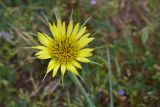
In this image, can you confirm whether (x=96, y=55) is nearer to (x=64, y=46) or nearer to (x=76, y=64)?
(x=64, y=46)

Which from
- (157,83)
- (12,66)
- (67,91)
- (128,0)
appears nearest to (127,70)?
(157,83)

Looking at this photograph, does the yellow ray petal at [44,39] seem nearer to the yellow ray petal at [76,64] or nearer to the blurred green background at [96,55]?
the yellow ray petal at [76,64]

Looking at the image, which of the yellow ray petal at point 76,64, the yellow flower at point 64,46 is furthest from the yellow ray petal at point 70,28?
the yellow ray petal at point 76,64

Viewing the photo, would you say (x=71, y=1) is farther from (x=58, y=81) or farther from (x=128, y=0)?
(x=58, y=81)

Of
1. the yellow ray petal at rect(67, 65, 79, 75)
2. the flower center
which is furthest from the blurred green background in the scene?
the yellow ray petal at rect(67, 65, 79, 75)

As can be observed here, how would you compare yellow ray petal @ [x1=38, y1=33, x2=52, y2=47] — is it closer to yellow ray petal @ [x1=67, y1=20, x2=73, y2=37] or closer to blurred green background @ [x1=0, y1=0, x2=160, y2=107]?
yellow ray petal @ [x1=67, y1=20, x2=73, y2=37]

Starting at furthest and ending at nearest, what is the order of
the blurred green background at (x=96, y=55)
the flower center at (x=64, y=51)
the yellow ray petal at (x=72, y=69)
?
the blurred green background at (x=96, y=55) < the flower center at (x=64, y=51) < the yellow ray petal at (x=72, y=69)
